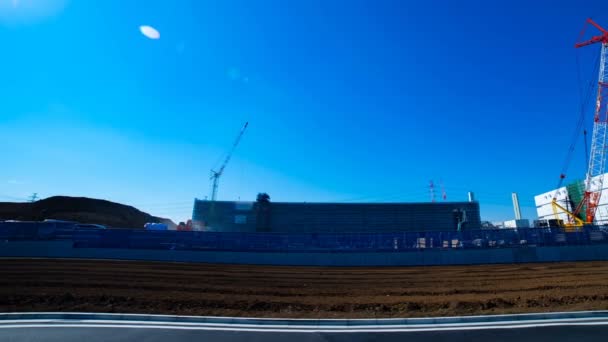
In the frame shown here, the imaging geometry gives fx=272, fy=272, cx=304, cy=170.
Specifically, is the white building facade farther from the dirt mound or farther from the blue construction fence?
the dirt mound

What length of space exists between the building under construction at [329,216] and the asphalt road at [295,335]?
61.2m

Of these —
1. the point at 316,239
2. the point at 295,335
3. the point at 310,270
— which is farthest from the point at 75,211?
the point at 295,335

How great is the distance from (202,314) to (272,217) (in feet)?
201

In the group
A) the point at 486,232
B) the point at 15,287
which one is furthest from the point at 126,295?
the point at 486,232

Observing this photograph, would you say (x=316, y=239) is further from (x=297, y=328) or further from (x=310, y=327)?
(x=297, y=328)

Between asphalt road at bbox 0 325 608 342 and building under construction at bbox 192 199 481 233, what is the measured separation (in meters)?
→ 61.2

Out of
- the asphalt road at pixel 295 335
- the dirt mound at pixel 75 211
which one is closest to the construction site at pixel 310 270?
the asphalt road at pixel 295 335

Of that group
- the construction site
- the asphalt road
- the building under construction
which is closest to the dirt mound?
the building under construction

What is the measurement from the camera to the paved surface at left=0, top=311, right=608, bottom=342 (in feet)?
20.9

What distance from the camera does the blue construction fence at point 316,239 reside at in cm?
2531

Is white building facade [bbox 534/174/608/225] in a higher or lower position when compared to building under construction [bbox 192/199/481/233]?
higher

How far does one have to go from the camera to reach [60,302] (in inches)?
381

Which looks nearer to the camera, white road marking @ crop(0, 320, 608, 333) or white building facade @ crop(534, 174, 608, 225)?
white road marking @ crop(0, 320, 608, 333)

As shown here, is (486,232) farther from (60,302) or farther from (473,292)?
(60,302)
